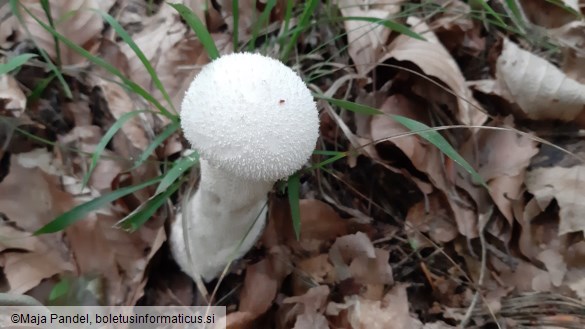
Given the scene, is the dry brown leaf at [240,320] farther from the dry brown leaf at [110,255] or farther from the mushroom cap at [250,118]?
the mushroom cap at [250,118]

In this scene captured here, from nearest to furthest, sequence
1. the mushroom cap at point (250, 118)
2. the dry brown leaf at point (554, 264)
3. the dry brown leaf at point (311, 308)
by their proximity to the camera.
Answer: the mushroom cap at point (250, 118) → the dry brown leaf at point (311, 308) → the dry brown leaf at point (554, 264)

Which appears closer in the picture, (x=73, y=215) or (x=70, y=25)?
(x=73, y=215)

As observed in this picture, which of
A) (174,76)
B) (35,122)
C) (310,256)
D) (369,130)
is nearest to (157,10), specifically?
(174,76)

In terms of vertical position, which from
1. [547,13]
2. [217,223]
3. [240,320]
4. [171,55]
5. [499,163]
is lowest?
[240,320]

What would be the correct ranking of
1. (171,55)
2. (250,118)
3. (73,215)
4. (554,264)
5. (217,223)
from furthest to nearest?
(171,55)
(554,264)
(217,223)
(73,215)
(250,118)

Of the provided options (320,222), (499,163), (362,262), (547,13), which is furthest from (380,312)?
(547,13)

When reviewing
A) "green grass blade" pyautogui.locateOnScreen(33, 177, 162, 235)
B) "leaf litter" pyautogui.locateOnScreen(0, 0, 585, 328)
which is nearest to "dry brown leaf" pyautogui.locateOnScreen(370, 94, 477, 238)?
"leaf litter" pyautogui.locateOnScreen(0, 0, 585, 328)

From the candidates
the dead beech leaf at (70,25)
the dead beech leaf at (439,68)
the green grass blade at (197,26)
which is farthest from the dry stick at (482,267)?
the dead beech leaf at (70,25)

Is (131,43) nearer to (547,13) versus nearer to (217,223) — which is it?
(217,223)
